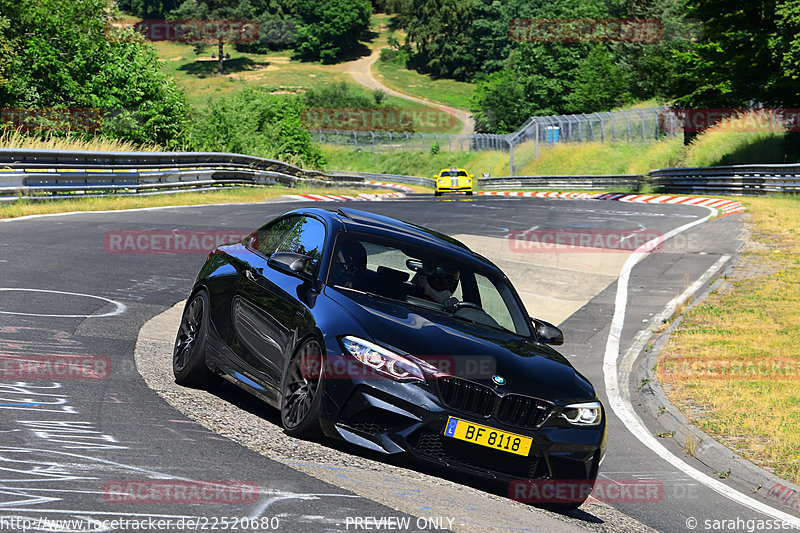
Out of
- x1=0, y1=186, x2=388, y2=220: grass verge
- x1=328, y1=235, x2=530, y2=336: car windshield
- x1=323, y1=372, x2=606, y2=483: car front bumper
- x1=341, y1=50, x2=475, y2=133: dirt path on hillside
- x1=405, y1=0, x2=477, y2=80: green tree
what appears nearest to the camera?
x1=323, y1=372, x2=606, y2=483: car front bumper

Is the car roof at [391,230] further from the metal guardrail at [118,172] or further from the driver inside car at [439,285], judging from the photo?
the metal guardrail at [118,172]

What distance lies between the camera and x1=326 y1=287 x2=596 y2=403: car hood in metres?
6.31

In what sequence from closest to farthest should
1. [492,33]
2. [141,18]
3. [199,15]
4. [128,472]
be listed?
[128,472] < [492,33] < [199,15] < [141,18]

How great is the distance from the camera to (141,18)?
182500 millimetres

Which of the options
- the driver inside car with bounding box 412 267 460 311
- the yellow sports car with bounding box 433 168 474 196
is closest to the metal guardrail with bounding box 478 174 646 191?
the yellow sports car with bounding box 433 168 474 196

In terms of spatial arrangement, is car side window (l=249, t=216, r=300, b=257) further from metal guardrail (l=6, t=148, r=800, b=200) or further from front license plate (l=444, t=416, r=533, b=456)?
metal guardrail (l=6, t=148, r=800, b=200)

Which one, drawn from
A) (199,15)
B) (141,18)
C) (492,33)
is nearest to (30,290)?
(492,33)

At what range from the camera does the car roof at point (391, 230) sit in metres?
7.70

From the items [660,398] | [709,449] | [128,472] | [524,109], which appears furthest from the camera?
[524,109]

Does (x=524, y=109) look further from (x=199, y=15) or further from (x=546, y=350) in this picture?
(x=546, y=350)

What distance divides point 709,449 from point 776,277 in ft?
33.3

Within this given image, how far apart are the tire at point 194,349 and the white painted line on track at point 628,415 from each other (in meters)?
4.24

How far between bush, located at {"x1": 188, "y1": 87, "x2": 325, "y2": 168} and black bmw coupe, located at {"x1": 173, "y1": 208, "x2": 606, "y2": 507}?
32687mm

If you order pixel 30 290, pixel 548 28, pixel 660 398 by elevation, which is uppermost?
pixel 548 28
